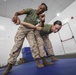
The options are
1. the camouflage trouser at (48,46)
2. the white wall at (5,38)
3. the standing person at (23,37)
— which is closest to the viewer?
the standing person at (23,37)

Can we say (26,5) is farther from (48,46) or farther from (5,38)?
(48,46)

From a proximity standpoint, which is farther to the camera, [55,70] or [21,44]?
[21,44]

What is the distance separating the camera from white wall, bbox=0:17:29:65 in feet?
11.3

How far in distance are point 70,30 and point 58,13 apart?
1306 millimetres

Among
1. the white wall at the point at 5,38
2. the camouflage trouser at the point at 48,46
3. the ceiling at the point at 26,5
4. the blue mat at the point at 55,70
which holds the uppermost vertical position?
the ceiling at the point at 26,5

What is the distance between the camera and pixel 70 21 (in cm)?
339

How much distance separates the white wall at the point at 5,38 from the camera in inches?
136

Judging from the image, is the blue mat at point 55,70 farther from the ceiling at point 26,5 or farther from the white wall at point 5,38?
the ceiling at point 26,5

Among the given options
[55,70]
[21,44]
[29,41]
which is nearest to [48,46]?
[29,41]

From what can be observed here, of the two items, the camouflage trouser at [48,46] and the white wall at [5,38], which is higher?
the white wall at [5,38]

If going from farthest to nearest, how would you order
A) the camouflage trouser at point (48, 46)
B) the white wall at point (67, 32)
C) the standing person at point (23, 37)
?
1. the white wall at point (67, 32)
2. the camouflage trouser at point (48, 46)
3. the standing person at point (23, 37)

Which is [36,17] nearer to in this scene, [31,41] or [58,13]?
[31,41]

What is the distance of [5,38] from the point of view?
3773 mm

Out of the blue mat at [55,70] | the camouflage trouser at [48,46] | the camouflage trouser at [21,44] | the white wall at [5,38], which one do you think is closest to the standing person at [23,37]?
the camouflage trouser at [21,44]
